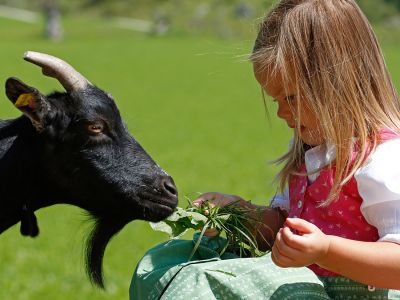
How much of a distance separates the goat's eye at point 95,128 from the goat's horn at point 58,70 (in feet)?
0.53

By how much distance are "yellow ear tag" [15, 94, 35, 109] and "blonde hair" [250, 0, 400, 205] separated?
896 mm

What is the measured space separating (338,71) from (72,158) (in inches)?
44.0

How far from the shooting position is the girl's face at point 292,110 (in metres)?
2.85

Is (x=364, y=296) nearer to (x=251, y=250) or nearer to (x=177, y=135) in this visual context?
(x=251, y=250)

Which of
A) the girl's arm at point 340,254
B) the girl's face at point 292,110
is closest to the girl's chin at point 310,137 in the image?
the girl's face at point 292,110

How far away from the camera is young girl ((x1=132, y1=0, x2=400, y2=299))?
262cm

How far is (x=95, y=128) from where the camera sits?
3469 millimetres

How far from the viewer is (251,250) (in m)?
2.96

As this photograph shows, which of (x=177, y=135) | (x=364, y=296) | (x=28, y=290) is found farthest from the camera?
(x=177, y=135)

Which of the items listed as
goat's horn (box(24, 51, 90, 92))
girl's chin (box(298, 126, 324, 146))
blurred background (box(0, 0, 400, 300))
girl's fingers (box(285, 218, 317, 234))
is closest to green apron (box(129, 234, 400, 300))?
girl's fingers (box(285, 218, 317, 234))

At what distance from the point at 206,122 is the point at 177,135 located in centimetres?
216

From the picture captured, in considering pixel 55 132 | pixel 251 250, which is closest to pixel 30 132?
pixel 55 132

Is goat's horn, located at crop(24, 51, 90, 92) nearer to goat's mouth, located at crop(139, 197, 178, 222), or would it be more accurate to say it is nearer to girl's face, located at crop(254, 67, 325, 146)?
goat's mouth, located at crop(139, 197, 178, 222)

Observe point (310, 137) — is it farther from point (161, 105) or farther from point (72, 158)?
point (161, 105)
